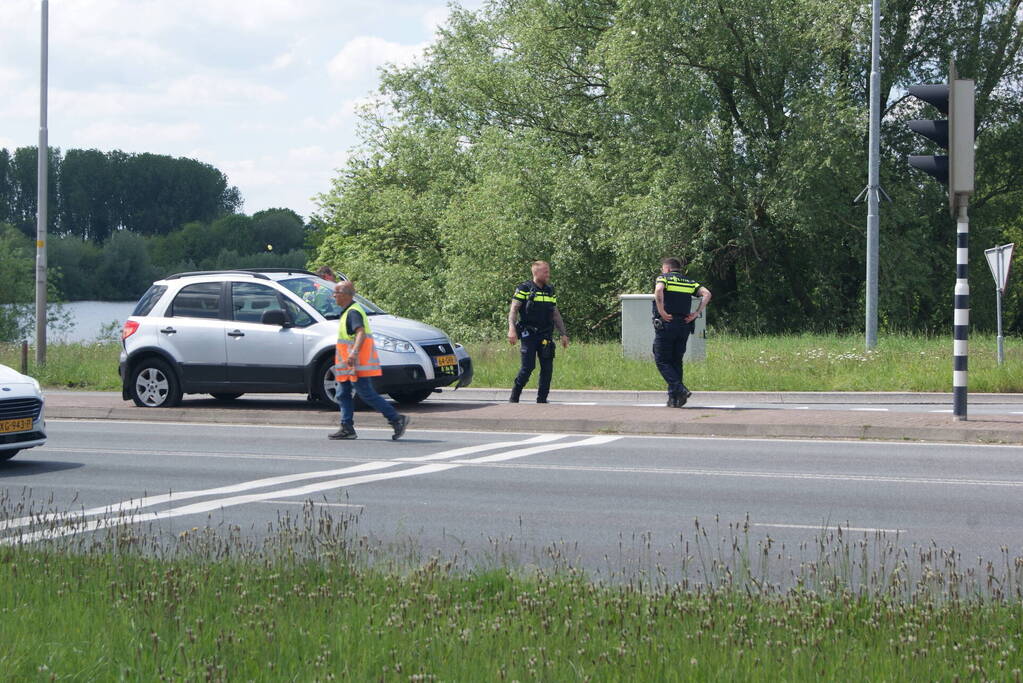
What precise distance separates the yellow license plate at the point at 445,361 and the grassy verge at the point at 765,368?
17.0 ft

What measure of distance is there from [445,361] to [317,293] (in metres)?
1.95

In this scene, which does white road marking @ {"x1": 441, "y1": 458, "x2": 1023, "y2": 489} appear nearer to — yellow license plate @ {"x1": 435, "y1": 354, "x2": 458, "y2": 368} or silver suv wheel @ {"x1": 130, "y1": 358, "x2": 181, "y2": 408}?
yellow license plate @ {"x1": 435, "y1": 354, "x2": 458, "y2": 368}

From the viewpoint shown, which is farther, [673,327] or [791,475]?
[673,327]

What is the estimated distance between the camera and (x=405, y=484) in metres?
10.2

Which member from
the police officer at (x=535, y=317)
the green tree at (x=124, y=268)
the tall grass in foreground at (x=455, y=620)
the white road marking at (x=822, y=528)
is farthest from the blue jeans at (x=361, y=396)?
the green tree at (x=124, y=268)

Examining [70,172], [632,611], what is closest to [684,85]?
[632,611]

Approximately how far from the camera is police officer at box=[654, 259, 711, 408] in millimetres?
15211

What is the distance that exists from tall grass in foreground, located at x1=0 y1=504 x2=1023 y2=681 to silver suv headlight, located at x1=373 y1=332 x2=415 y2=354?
900 centimetres

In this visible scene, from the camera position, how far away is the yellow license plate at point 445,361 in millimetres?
15602

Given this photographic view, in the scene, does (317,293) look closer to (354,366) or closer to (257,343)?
(257,343)

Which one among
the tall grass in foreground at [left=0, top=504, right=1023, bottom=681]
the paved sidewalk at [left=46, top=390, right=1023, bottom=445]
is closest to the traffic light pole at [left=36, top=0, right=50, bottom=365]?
the paved sidewalk at [left=46, top=390, right=1023, bottom=445]

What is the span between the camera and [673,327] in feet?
50.1

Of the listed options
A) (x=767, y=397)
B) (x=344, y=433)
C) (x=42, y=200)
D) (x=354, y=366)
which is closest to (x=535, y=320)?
(x=354, y=366)

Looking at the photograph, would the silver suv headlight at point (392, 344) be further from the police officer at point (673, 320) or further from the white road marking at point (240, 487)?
the police officer at point (673, 320)
